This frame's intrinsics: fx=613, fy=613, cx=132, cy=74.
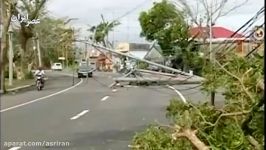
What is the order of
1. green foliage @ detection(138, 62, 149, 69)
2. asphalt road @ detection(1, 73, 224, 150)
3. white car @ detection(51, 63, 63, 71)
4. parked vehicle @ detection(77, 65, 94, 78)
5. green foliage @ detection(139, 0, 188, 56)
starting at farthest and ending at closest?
white car @ detection(51, 63, 63, 71)
parked vehicle @ detection(77, 65, 94, 78)
green foliage @ detection(139, 0, 188, 56)
green foliage @ detection(138, 62, 149, 69)
asphalt road @ detection(1, 73, 224, 150)

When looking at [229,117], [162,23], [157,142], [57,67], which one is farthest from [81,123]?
[57,67]

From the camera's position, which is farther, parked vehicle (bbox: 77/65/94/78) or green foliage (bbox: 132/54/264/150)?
parked vehicle (bbox: 77/65/94/78)

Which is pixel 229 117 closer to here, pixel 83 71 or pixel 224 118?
pixel 224 118

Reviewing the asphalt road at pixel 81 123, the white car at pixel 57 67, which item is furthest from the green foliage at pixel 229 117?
the white car at pixel 57 67

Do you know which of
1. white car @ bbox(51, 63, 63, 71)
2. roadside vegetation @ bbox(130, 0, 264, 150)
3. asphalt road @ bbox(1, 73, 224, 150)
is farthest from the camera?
white car @ bbox(51, 63, 63, 71)

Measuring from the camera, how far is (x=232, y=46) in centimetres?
845

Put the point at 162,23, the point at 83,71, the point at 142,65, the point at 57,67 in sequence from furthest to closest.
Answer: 1. the point at 57,67
2. the point at 83,71
3. the point at 162,23
4. the point at 142,65

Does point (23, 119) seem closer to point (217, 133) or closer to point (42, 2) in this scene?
point (217, 133)

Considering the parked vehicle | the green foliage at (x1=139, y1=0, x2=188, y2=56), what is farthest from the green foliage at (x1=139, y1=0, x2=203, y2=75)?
the parked vehicle

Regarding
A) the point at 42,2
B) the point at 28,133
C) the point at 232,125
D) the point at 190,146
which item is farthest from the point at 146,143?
the point at 42,2

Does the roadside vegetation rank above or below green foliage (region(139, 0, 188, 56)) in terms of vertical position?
below

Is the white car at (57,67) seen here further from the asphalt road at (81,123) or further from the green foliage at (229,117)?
the green foliage at (229,117)

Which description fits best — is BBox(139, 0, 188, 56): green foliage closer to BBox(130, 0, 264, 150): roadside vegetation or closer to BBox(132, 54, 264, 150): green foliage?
BBox(130, 0, 264, 150): roadside vegetation

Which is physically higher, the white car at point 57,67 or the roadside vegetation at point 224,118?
the roadside vegetation at point 224,118
